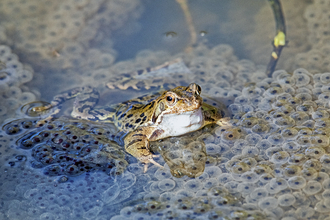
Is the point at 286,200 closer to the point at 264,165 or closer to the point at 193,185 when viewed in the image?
the point at 264,165

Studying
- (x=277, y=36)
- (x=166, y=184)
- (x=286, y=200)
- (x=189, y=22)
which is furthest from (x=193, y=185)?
(x=189, y=22)

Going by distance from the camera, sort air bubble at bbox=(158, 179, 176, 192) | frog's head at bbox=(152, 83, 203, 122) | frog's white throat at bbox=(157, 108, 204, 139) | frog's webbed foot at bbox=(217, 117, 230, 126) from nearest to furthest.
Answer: air bubble at bbox=(158, 179, 176, 192) < frog's head at bbox=(152, 83, 203, 122) < frog's white throat at bbox=(157, 108, 204, 139) < frog's webbed foot at bbox=(217, 117, 230, 126)

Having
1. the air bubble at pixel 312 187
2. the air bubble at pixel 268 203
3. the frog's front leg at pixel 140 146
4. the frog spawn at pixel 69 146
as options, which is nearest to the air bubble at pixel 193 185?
the frog's front leg at pixel 140 146

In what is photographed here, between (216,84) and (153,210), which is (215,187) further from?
(216,84)

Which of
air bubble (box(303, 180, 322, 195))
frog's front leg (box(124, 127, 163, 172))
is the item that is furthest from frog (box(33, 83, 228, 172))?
air bubble (box(303, 180, 322, 195))

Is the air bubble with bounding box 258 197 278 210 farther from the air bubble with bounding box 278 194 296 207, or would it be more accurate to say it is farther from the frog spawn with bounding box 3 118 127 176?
the frog spawn with bounding box 3 118 127 176

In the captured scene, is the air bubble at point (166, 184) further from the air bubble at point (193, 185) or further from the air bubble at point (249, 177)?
the air bubble at point (249, 177)

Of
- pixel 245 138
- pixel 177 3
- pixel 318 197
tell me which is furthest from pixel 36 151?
pixel 177 3
